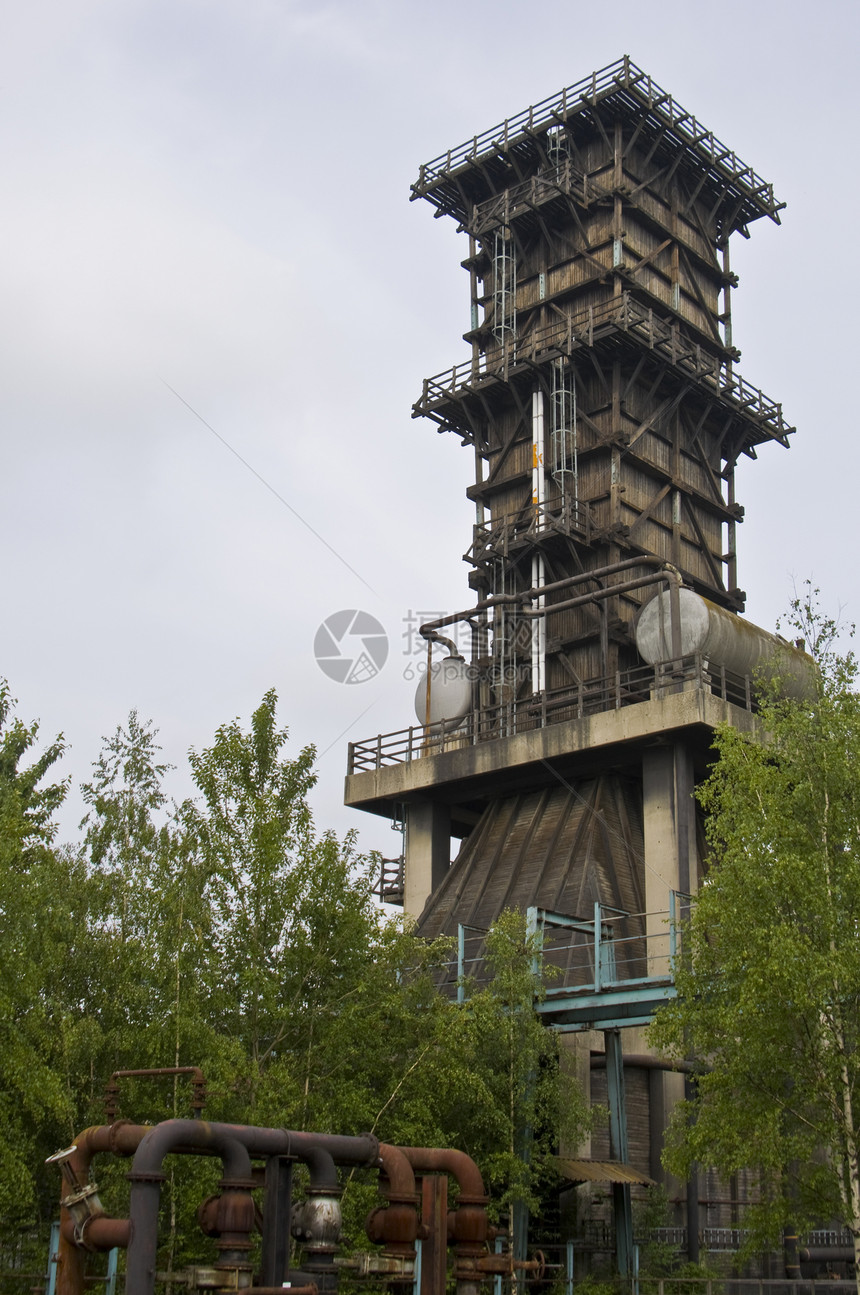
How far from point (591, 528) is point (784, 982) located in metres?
22.5

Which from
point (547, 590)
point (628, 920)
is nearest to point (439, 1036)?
point (628, 920)

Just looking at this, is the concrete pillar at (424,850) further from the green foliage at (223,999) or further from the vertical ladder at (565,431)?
the green foliage at (223,999)

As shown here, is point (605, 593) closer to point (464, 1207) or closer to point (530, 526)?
point (530, 526)

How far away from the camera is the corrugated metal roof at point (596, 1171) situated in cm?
2427

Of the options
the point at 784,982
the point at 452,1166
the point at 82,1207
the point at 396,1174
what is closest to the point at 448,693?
the point at 784,982

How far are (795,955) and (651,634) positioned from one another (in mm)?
16602

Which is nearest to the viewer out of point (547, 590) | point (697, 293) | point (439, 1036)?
point (439, 1036)

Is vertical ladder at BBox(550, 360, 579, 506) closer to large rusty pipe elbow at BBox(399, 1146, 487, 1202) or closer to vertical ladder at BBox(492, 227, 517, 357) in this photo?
vertical ladder at BBox(492, 227, 517, 357)

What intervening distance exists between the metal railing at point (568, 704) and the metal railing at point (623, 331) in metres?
9.98

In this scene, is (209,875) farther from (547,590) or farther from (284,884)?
(547,590)

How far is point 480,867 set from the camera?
35.4m

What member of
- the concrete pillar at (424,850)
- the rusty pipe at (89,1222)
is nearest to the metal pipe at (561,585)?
the concrete pillar at (424,850)

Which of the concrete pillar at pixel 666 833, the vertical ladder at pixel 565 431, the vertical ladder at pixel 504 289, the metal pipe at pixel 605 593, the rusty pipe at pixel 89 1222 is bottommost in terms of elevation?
the rusty pipe at pixel 89 1222

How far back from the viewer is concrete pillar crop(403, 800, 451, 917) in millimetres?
37719
